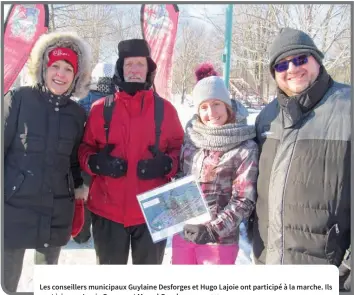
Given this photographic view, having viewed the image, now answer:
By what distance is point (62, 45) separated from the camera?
5.27 ft

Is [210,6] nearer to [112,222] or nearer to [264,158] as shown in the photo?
[264,158]

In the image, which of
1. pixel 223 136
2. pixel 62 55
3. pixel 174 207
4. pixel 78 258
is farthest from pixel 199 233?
pixel 62 55

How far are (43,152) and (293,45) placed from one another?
1042mm

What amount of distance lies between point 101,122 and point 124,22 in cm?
50

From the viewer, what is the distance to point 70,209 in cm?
162

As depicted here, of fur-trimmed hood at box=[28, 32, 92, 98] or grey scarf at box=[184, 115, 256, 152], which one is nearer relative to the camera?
grey scarf at box=[184, 115, 256, 152]

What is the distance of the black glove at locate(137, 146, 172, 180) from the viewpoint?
1.58 meters

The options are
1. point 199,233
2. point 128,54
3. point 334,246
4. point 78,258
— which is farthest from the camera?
point 78,258

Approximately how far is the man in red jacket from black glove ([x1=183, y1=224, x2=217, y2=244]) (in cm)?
29

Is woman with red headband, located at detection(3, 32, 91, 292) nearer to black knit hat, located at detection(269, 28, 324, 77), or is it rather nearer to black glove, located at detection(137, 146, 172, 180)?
black glove, located at detection(137, 146, 172, 180)

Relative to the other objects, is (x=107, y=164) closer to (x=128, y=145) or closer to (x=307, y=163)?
(x=128, y=145)

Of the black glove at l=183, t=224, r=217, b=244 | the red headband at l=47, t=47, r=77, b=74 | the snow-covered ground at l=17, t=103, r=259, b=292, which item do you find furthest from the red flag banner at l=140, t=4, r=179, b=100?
the black glove at l=183, t=224, r=217, b=244

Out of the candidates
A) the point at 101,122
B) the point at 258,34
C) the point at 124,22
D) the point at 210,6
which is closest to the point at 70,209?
the point at 101,122

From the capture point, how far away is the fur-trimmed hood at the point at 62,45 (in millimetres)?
1579
